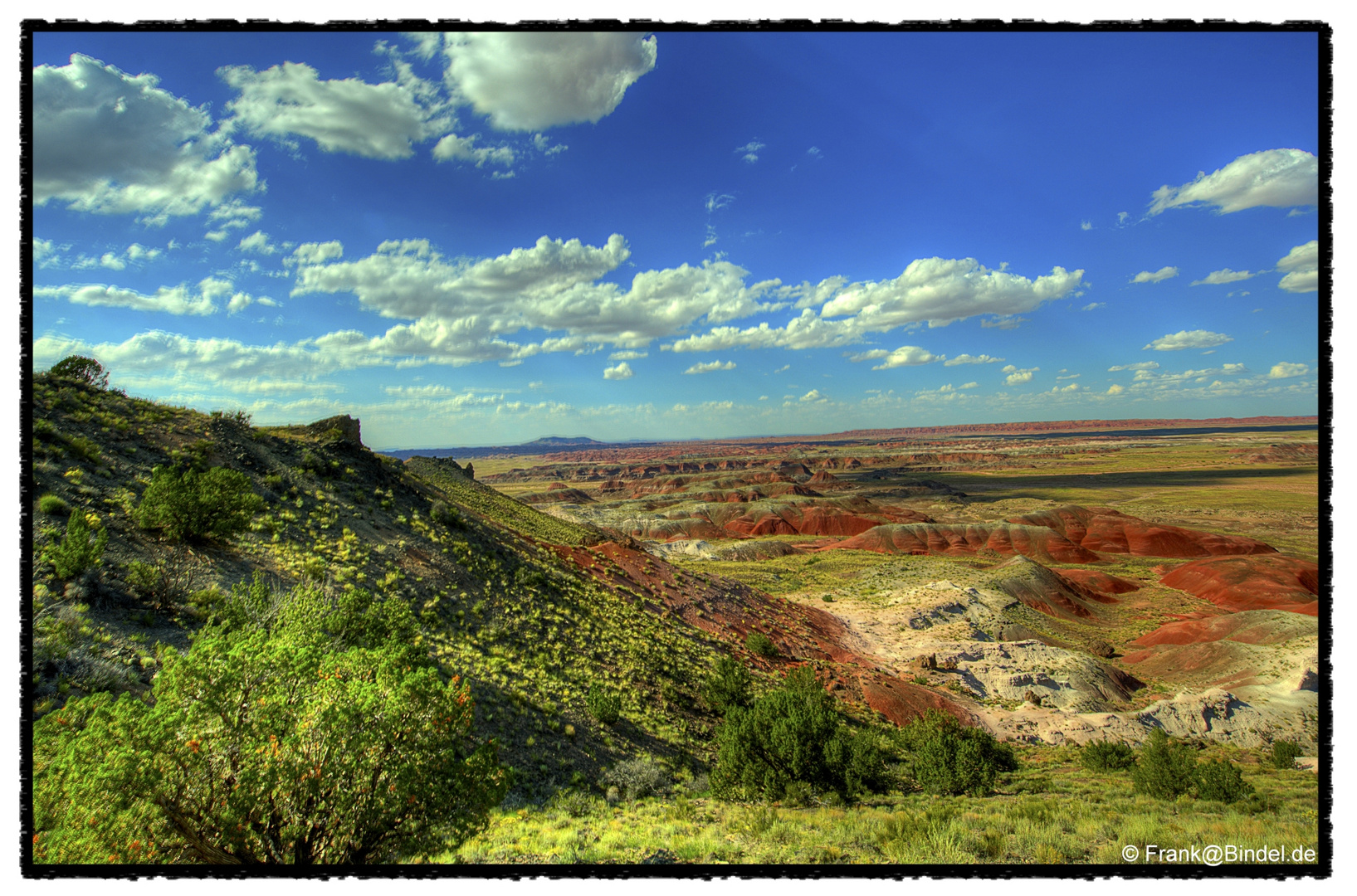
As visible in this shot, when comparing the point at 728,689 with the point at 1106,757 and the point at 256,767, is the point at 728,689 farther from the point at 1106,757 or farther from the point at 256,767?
the point at 256,767

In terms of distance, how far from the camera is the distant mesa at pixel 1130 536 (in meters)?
65.7

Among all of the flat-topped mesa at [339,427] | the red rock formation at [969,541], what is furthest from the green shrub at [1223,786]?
the red rock formation at [969,541]

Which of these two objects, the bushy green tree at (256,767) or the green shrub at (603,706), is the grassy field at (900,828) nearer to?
the bushy green tree at (256,767)

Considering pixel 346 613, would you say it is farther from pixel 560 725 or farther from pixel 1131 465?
pixel 1131 465

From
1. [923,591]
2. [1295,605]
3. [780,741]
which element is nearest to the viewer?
[780,741]

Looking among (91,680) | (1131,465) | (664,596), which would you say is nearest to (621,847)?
(91,680)

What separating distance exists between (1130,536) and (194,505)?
336 ft

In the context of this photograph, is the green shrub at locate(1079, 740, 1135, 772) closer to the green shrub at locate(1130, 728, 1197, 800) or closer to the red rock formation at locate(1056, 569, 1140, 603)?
the green shrub at locate(1130, 728, 1197, 800)

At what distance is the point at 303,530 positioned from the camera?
19031mm

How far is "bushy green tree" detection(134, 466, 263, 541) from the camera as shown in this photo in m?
14.3

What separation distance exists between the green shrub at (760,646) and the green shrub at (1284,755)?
18.9 metres

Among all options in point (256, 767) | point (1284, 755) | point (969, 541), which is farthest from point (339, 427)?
point (969, 541)

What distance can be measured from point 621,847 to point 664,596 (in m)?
21.4

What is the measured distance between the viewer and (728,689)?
65.2 feet
